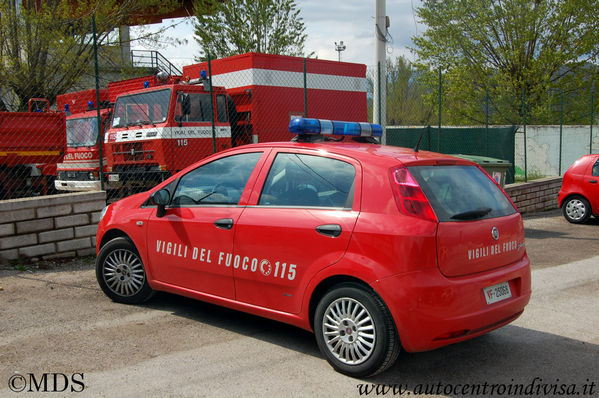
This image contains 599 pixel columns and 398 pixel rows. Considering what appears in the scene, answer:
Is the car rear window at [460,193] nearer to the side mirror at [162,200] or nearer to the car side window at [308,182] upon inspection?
the car side window at [308,182]

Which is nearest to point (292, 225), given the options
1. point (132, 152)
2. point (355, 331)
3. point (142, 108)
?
point (355, 331)

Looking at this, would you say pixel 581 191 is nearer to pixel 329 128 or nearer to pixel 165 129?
pixel 165 129

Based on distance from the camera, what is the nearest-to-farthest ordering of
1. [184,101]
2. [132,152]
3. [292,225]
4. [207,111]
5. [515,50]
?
[292,225] → [184,101] → [207,111] → [132,152] → [515,50]

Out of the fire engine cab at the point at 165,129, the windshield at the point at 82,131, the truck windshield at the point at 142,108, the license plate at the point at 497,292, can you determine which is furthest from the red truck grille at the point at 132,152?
the license plate at the point at 497,292

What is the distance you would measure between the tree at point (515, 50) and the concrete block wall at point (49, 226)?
19666mm

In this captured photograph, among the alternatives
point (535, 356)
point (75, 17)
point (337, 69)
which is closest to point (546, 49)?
point (337, 69)

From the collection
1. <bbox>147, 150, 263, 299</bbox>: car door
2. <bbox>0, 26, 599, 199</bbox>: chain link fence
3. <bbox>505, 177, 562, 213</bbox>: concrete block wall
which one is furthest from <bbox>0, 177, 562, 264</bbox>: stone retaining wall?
<bbox>505, 177, 562, 213</bbox>: concrete block wall

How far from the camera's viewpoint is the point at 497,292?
4055 mm

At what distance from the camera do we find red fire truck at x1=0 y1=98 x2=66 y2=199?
1297 centimetres

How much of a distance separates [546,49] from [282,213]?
2448cm

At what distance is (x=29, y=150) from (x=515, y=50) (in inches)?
819

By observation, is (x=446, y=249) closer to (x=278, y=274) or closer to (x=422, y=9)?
(x=278, y=274)

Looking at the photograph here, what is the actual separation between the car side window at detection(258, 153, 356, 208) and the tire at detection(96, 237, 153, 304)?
1.71m

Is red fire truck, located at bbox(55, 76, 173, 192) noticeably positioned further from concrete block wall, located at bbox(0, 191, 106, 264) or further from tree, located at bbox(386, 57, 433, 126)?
tree, located at bbox(386, 57, 433, 126)
